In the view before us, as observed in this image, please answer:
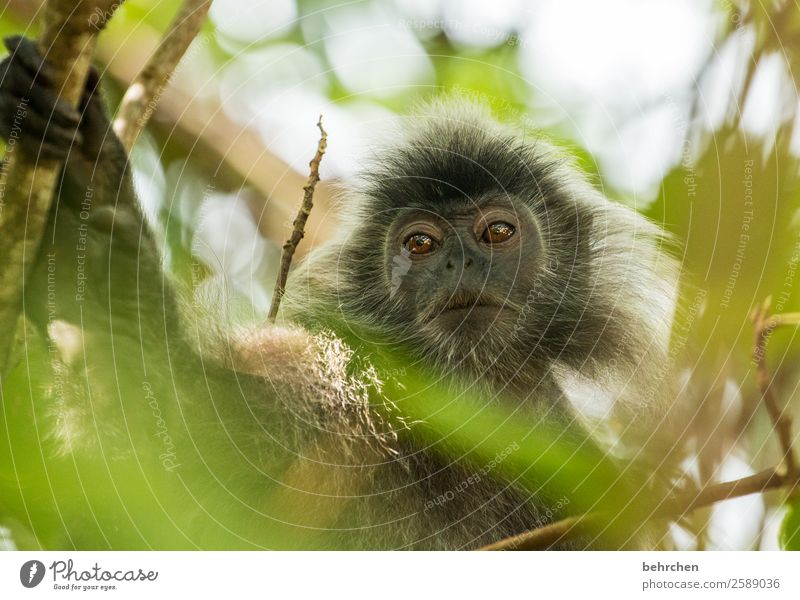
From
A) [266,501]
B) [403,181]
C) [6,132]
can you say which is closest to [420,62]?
[403,181]

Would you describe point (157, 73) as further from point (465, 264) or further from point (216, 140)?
point (465, 264)

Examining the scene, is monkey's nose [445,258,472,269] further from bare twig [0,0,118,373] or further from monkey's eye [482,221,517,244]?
bare twig [0,0,118,373]

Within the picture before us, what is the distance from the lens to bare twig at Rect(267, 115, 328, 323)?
244cm

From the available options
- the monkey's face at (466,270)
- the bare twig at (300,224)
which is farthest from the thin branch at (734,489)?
the bare twig at (300,224)

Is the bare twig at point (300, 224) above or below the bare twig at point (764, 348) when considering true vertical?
above

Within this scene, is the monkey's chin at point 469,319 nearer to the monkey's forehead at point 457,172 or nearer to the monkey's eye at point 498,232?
the monkey's eye at point 498,232

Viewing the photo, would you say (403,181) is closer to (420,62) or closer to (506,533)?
(420,62)

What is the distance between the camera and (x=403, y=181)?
346cm

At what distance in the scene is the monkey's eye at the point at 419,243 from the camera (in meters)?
3.20

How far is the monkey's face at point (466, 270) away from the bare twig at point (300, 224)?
2.07 ft

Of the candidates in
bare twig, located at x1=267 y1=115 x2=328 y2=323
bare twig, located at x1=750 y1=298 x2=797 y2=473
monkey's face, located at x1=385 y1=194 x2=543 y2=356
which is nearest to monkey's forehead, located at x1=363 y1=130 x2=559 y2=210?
monkey's face, located at x1=385 y1=194 x2=543 y2=356

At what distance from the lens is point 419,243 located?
3248 mm

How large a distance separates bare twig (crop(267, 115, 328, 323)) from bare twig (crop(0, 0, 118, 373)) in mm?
660

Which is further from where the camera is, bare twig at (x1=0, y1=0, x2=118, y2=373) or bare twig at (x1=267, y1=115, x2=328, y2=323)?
bare twig at (x1=267, y1=115, x2=328, y2=323)
